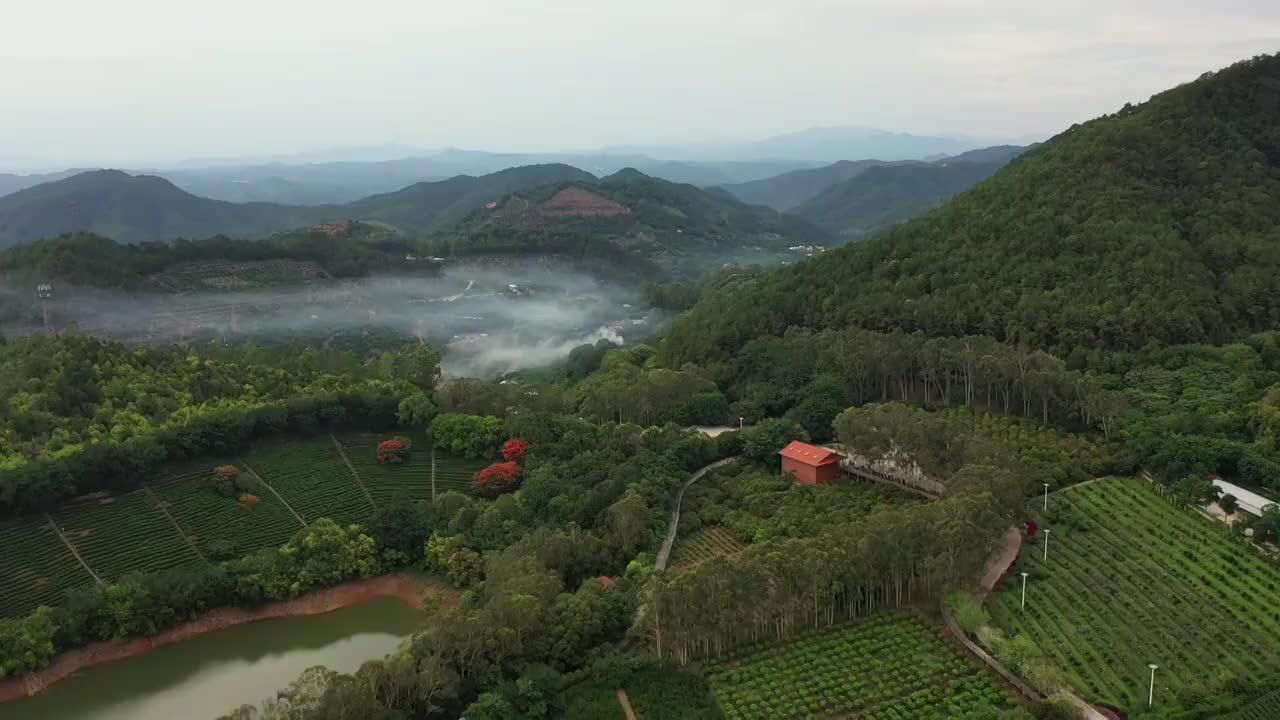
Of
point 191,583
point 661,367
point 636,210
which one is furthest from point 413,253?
point 191,583

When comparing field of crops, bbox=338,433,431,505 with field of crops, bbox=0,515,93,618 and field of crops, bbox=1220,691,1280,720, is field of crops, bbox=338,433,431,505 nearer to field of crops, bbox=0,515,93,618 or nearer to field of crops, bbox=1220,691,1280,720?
field of crops, bbox=0,515,93,618

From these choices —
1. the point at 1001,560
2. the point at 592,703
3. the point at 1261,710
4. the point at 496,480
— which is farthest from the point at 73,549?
the point at 1261,710

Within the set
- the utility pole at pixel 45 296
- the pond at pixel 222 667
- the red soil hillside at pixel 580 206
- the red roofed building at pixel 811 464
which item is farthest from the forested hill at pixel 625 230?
the pond at pixel 222 667

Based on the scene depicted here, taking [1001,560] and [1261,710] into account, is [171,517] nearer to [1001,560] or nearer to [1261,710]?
[1001,560]

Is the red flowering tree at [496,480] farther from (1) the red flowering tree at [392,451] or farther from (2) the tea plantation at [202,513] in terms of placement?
(1) the red flowering tree at [392,451]

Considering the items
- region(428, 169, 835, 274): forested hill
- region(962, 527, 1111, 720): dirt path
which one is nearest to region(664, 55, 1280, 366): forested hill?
region(962, 527, 1111, 720): dirt path
